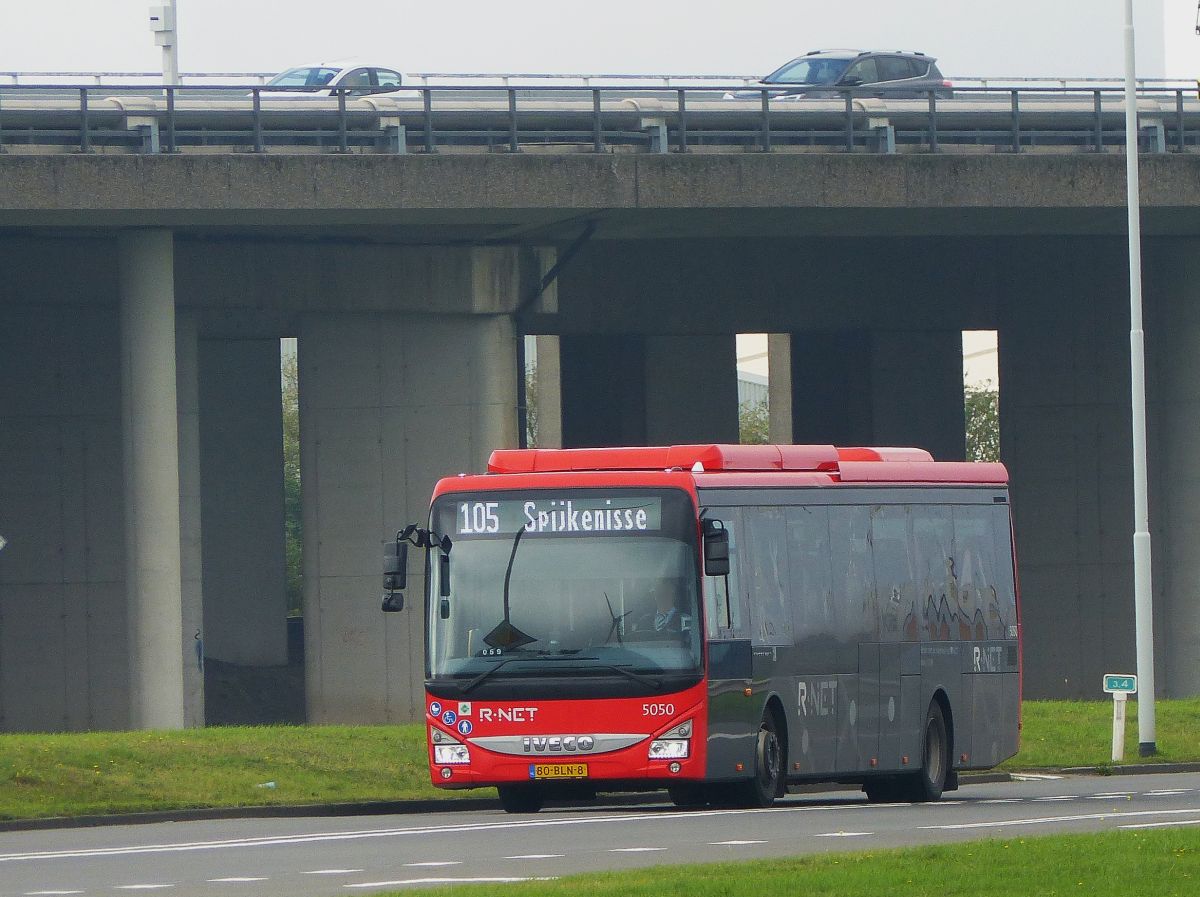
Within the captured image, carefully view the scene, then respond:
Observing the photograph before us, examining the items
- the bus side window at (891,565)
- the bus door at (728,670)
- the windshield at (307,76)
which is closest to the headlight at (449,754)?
the bus door at (728,670)

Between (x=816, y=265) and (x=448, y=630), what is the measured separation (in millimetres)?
26835

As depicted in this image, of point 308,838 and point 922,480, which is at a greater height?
point 922,480

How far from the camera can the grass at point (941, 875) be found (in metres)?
11.8

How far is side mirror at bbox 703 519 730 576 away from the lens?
1886 cm

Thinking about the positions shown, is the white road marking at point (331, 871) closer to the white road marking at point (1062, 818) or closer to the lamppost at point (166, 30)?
the white road marking at point (1062, 818)

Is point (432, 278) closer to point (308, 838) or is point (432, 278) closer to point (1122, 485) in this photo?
point (1122, 485)

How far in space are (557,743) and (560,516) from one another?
186cm

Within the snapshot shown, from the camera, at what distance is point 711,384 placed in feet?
155

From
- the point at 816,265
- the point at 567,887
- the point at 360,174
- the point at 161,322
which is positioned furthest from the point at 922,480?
the point at 816,265

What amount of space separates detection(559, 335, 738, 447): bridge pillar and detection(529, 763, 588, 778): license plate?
2697 centimetres

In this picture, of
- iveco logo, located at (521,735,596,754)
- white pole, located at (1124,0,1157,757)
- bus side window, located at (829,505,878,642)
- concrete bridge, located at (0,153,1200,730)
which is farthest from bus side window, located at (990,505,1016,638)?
concrete bridge, located at (0,153,1200,730)

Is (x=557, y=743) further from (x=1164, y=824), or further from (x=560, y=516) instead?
(x=1164, y=824)

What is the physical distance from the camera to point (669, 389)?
4706 centimetres

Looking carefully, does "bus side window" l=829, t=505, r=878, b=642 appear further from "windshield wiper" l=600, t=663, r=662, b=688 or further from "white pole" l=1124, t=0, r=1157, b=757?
"white pole" l=1124, t=0, r=1157, b=757
